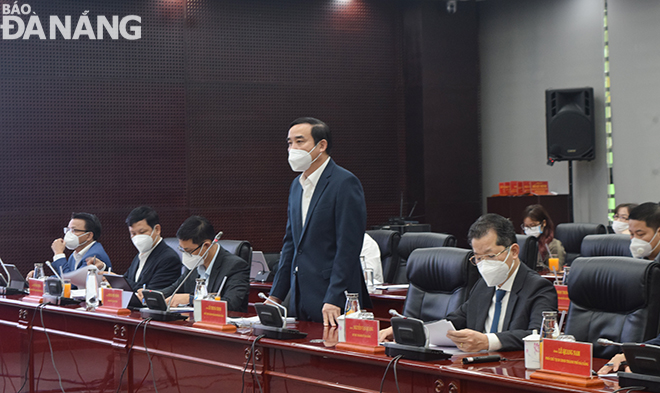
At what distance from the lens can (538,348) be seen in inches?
83.7

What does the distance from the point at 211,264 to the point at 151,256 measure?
0.60m

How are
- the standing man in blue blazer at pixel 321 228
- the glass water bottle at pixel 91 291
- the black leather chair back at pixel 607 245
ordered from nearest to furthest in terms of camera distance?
the standing man in blue blazer at pixel 321 228 → the glass water bottle at pixel 91 291 → the black leather chair back at pixel 607 245

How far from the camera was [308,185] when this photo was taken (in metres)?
3.26

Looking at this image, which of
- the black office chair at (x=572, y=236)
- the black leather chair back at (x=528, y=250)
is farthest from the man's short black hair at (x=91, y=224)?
the black office chair at (x=572, y=236)

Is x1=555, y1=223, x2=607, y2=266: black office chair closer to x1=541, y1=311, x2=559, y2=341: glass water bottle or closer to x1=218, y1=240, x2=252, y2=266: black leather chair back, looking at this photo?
x1=218, y1=240, x2=252, y2=266: black leather chair back

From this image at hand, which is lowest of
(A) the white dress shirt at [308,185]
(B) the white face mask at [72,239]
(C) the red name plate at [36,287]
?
(C) the red name plate at [36,287]

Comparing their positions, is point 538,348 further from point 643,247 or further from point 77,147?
point 77,147

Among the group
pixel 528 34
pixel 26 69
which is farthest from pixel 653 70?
pixel 26 69

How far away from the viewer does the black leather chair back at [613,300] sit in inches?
103

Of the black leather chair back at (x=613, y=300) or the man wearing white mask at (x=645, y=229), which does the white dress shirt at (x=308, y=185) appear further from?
the man wearing white mask at (x=645, y=229)

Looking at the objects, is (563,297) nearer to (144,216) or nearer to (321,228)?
(321,228)

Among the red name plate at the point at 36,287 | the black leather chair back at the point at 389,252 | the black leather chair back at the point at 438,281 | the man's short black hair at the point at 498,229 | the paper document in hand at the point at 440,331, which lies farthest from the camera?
the black leather chair back at the point at 389,252

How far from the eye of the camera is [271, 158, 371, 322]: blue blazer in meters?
3.07

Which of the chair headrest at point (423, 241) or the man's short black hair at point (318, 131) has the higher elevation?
the man's short black hair at point (318, 131)
